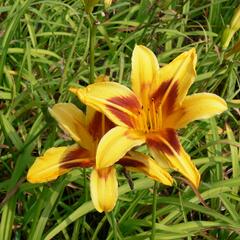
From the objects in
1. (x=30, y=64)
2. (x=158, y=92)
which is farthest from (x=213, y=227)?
(x=30, y=64)

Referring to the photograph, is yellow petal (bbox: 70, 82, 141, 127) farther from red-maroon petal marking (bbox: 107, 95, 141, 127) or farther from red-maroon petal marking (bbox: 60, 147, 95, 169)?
red-maroon petal marking (bbox: 60, 147, 95, 169)

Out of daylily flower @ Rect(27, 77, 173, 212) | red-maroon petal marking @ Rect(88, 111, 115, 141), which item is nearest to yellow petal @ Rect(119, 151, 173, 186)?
daylily flower @ Rect(27, 77, 173, 212)

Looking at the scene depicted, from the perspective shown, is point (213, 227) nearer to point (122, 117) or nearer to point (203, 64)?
point (122, 117)

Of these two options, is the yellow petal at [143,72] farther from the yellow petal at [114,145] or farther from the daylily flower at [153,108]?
the yellow petal at [114,145]

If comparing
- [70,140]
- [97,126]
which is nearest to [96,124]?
[97,126]

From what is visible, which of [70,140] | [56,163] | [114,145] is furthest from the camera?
[70,140]

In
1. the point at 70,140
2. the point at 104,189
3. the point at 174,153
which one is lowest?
the point at 70,140

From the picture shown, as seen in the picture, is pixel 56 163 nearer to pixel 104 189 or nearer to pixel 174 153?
pixel 104 189
